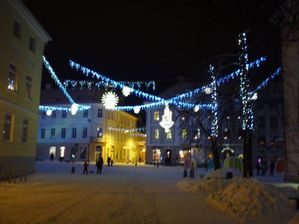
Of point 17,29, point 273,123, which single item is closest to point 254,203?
point 17,29

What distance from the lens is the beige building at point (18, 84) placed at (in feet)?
77.0

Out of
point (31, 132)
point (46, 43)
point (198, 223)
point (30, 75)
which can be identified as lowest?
point (198, 223)

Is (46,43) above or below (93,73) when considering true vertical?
above

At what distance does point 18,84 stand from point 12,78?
806mm

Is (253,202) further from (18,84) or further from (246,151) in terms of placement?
(18,84)

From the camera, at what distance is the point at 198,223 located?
34.7 feet

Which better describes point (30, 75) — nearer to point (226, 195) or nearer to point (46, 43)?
point (46, 43)

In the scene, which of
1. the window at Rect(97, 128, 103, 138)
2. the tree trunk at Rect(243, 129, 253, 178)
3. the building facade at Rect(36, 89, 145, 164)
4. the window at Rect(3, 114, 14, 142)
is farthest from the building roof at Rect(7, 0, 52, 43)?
the window at Rect(97, 128, 103, 138)

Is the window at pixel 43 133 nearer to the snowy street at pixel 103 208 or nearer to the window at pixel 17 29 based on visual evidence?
the window at pixel 17 29

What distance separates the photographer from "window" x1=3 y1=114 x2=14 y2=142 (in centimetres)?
2422

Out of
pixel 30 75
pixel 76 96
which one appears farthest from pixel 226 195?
pixel 76 96

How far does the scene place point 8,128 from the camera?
81.5 ft

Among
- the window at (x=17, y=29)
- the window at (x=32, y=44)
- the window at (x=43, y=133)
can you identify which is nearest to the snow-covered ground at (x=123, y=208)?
the window at (x=17, y=29)

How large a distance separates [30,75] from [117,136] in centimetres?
5239
